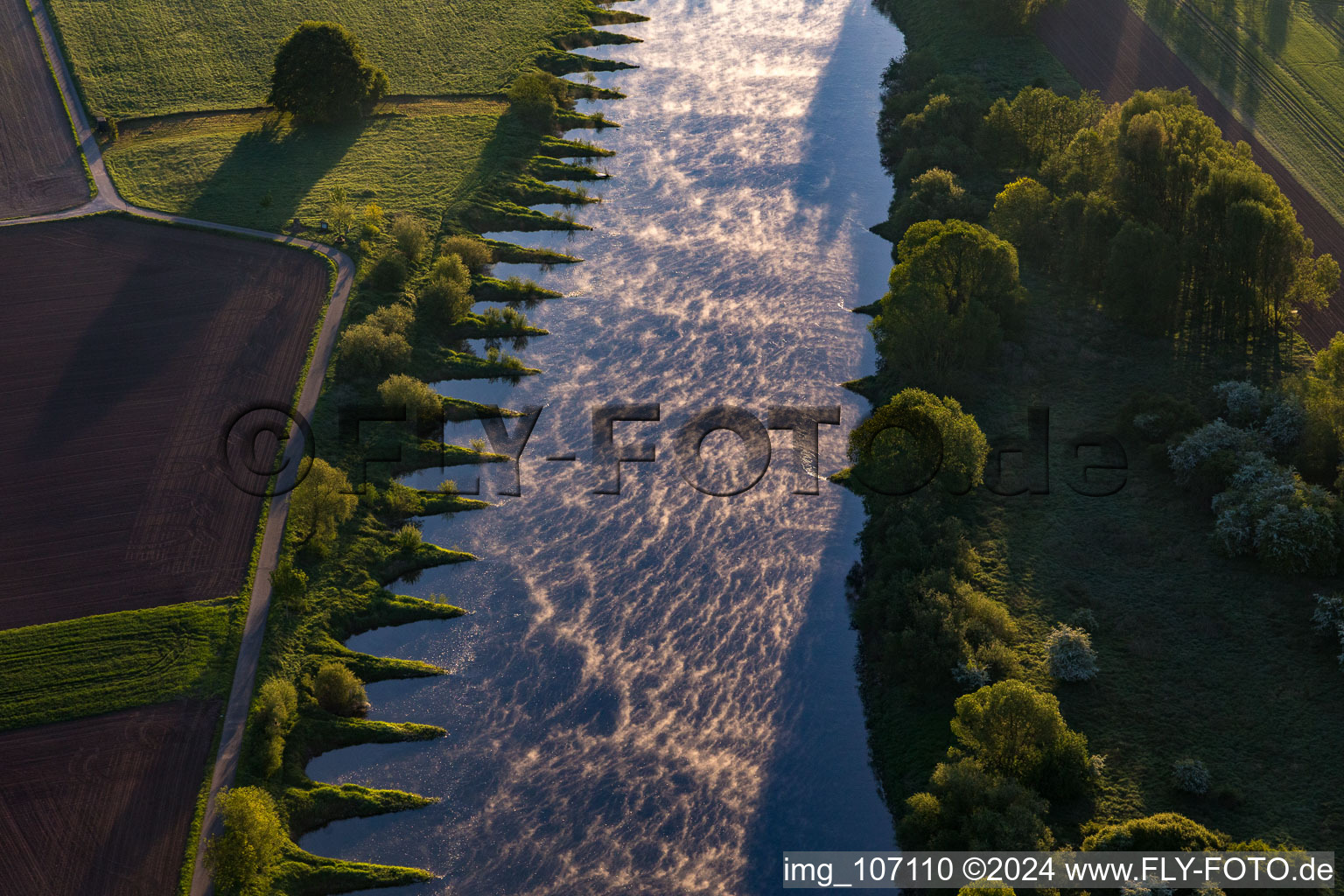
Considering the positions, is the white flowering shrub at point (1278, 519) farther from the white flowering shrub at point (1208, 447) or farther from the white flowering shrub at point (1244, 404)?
the white flowering shrub at point (1244, 404)

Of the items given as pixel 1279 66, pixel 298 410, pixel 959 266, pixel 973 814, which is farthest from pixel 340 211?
pixel 1279 66

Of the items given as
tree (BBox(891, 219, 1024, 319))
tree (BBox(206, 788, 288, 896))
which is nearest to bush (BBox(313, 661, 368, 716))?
tree (BBox(206, 788, 288, 896))

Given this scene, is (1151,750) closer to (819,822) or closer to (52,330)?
(819,822)

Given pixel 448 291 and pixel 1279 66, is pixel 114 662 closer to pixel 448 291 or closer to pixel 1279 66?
pixel 448 291

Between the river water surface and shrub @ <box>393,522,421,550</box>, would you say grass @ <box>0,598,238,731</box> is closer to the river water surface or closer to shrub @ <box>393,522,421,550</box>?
the river water surface

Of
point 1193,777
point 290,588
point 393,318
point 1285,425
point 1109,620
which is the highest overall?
point 393,318

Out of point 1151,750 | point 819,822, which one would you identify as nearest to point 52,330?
point 819,822
